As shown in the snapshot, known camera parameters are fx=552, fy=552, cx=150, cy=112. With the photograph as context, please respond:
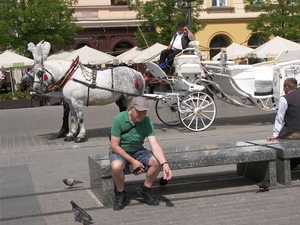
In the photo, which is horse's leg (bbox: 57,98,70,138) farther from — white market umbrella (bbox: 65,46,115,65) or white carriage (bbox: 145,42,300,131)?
white market umbrella (bbox: 65,46,115,65)

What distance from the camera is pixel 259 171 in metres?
7.02

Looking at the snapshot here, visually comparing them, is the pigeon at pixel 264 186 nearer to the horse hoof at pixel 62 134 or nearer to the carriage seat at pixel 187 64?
the carriage seat at pixel 187 64

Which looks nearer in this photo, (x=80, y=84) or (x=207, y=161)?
(x=207, y=161)

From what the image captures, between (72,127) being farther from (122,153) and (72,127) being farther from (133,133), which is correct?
(122,153)

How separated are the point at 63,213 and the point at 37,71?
6136 mm

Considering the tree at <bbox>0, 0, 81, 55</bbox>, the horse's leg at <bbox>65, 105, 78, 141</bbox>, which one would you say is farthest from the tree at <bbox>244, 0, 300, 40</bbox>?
the horse's leg at <bbox>65, 105, 78, 141</bbox>

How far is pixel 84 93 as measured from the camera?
38.2 ft

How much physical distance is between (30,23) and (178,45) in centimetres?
1502

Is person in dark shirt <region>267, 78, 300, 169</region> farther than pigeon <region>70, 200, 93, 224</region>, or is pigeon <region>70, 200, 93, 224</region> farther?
person in dark shirt <region>267, 78, 300, 169</region>

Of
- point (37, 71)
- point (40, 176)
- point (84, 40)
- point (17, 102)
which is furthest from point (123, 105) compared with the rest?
point (84, 40)

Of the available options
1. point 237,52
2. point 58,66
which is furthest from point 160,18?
point 58,66

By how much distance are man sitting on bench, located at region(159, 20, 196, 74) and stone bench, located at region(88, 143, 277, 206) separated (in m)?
5.78

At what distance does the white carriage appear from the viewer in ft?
39.9

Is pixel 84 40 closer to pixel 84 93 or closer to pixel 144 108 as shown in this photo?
pixel 84 93
